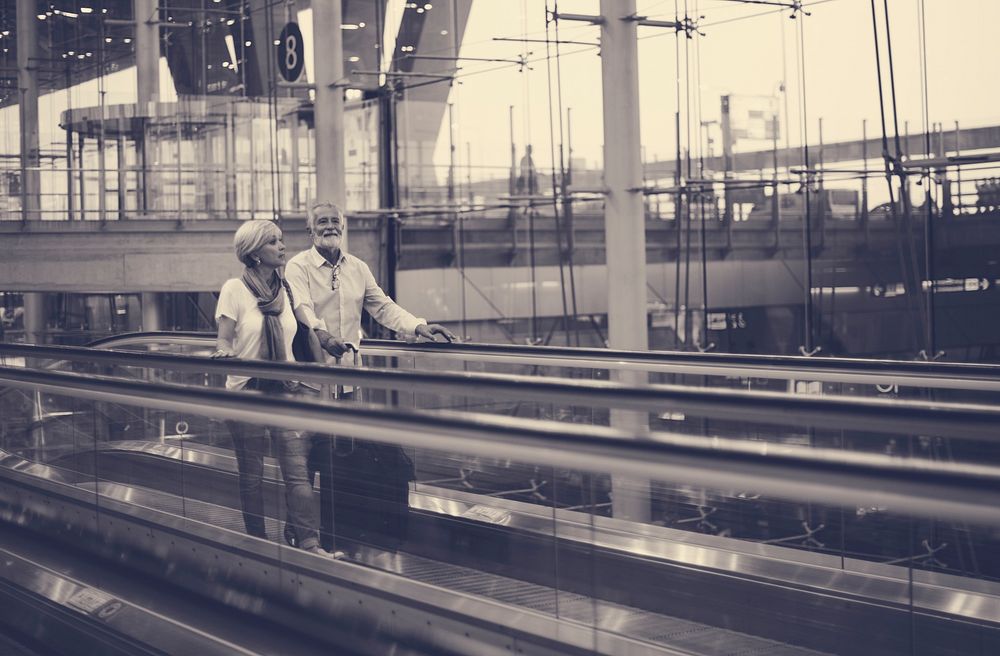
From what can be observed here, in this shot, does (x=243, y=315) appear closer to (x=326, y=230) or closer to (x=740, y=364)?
(x=326, y=230)

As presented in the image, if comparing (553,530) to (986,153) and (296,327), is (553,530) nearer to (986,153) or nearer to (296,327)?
(296,327)

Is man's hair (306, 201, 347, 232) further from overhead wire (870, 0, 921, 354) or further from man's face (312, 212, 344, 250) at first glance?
overhead wire (870, 0, 921, 354)

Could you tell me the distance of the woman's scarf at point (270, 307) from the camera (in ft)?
20.3

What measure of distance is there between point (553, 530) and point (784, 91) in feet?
30.7

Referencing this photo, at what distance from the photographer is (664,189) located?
13.5 metres

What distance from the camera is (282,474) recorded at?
4809 millimetres

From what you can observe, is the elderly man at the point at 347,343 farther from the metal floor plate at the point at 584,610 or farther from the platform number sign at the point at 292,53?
the platform number sign at the point at 292,53

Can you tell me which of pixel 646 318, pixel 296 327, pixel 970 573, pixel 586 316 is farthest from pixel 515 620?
pixel 586 316

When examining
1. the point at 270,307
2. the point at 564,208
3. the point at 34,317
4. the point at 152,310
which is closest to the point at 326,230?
the point at 270,307

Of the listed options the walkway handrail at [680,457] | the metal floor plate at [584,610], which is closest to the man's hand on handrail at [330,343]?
the metal floor plate at [584,610]

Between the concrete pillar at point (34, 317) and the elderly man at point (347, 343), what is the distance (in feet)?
77.5

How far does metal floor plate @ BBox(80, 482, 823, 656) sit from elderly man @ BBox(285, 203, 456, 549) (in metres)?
0.14

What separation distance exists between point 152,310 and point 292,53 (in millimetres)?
7281

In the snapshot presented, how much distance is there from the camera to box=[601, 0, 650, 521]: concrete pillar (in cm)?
1353
